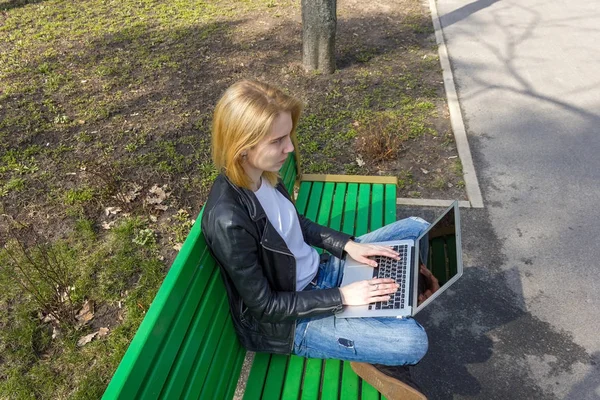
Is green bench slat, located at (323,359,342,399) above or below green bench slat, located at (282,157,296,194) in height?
below

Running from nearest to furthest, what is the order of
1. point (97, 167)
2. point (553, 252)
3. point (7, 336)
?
1. point (7, 336)
2. point (553, 252)
3. point (97, 167)

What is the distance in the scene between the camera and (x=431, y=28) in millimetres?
7738

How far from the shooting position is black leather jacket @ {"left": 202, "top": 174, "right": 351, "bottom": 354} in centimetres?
195

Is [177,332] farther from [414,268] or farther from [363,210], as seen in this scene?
[363,210]

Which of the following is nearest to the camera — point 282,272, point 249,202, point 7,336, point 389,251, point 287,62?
point 249,202

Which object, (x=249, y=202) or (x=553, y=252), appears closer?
(x=249, y=202)

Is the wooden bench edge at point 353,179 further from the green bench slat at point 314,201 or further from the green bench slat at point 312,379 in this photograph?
the green bench slat at point 312,379

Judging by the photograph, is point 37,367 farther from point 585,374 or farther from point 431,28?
point 431,28

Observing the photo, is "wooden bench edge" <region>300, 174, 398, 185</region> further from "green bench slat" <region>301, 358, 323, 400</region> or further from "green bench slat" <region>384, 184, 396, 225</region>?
"green bench slat" <region>301, 358, 323, 400</region>

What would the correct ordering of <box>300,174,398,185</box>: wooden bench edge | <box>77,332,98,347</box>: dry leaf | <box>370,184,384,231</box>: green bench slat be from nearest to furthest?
<box>77,332,98,347</box>: dry leaf → <box>370,184,384,231</box>: green bench slat → <box>300,174,398,185</box>: wooden bench edge

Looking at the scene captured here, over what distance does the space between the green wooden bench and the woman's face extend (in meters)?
0.38

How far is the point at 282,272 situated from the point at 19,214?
3171 millimetres

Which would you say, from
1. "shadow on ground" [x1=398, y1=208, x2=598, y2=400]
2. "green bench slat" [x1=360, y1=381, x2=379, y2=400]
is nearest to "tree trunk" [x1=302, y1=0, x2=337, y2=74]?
"shadow on ground" [x1=398, y1=208, x2=598, y2=400]

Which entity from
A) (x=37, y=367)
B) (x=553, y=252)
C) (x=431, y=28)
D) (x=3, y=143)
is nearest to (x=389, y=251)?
(x=553, y=252)
